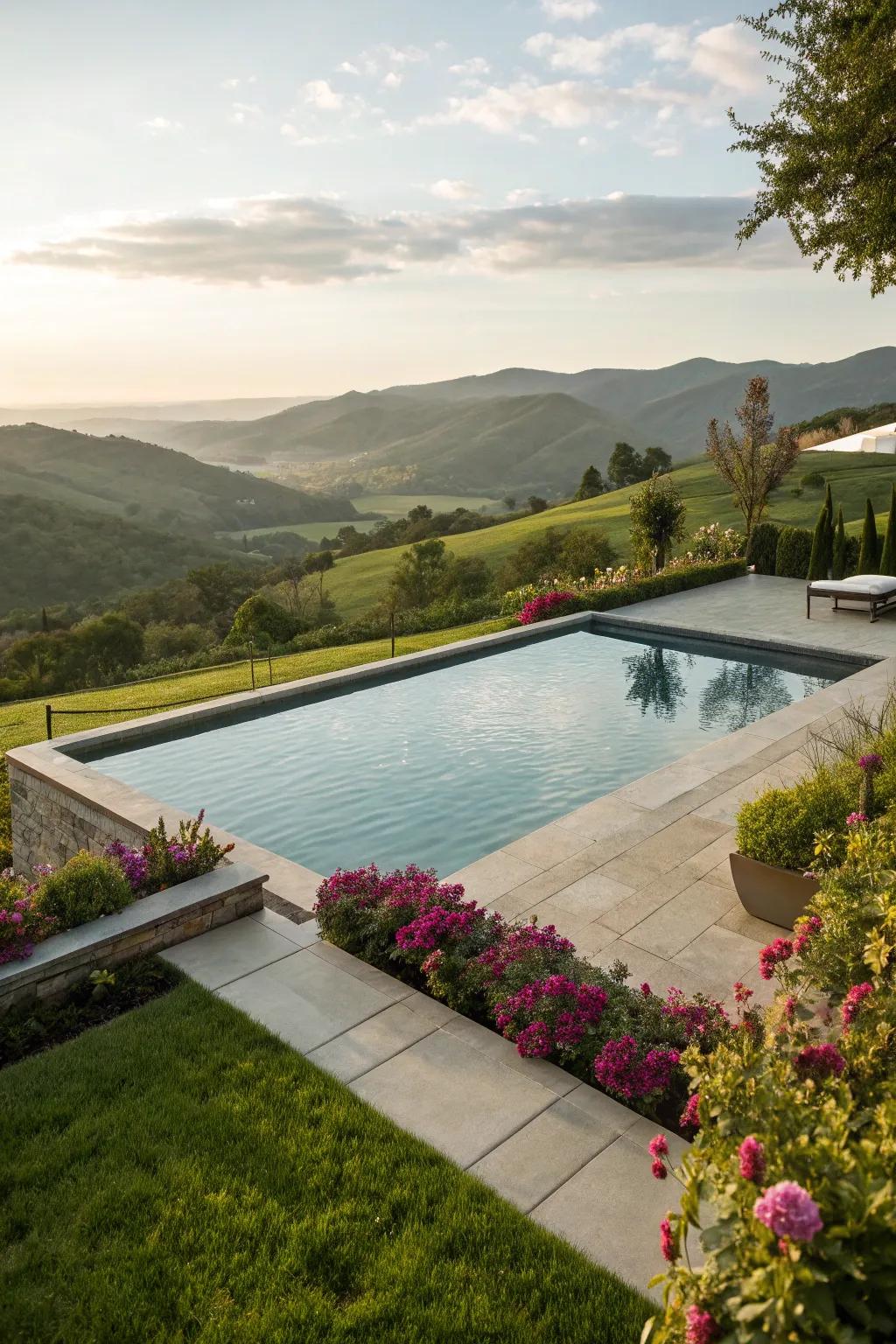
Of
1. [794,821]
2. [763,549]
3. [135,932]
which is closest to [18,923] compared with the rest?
[135,932]

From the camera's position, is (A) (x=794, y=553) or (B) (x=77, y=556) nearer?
(A) (x=794, y=553)

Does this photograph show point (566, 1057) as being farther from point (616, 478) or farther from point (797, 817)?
point (616, 478)

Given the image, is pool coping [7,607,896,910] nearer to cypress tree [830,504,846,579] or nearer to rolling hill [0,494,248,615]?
cypress tree [830,504,846,579]

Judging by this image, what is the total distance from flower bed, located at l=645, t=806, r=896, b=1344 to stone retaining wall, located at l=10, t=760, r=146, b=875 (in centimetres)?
532

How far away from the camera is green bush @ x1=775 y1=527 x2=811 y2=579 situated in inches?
749

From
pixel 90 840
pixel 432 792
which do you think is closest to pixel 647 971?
pixel 432 792

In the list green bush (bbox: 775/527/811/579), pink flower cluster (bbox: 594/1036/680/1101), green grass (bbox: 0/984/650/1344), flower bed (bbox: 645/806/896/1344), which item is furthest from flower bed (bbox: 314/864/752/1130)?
green bush (bbox: 775/527/811/579)

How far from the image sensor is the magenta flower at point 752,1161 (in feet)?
6.42

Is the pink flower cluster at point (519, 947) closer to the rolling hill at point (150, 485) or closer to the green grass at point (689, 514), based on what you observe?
the green grass at point (689, 514)

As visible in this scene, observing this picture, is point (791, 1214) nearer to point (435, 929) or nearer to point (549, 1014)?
point (549, 1014)

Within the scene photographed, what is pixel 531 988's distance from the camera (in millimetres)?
4188

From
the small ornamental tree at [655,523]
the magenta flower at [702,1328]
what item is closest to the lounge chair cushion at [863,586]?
the small ornamental tree at [655,523]

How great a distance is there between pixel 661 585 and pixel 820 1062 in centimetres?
1516

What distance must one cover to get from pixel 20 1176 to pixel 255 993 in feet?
4.96
